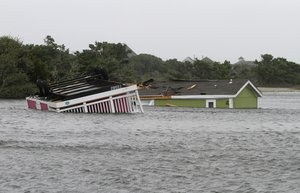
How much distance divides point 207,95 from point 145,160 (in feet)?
130

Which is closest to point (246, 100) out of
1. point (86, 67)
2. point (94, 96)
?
point (94, 96)

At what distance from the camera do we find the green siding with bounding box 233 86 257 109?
→ 56.9m

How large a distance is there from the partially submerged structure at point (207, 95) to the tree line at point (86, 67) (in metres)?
6.96

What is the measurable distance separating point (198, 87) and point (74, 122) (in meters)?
29.8

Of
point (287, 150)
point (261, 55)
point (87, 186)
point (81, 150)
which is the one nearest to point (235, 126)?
point (287, 150)

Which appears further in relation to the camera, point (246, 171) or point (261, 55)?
point (261, 55)

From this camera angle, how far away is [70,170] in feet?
48.4

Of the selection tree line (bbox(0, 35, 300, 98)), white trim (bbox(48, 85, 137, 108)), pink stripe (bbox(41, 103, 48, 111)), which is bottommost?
pink stripe (bbox(41, 103, 48, 111))

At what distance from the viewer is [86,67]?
101m

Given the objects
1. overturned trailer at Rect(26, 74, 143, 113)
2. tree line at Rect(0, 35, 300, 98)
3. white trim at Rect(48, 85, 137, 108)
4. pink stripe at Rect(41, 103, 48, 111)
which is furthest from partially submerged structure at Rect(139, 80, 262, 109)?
pink stripe at Rect(41, 103, 48, 111)

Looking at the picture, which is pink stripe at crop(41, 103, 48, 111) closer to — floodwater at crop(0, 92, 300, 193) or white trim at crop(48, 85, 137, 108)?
white trim at crop(48, 85, 137, 108)

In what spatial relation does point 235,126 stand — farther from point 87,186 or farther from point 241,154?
Result: point 87,186

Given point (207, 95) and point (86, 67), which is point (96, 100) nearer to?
point (207, 95)

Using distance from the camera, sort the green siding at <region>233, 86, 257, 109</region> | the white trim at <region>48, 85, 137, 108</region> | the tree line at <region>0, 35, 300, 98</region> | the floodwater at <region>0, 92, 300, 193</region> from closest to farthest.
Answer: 1. the floodwater at <region>0, 92, 300, 193</region>
2. the white trim at <region>48, 85, 137, 108</region>
3. the green siding at <region>233, 86, 257, 109</region>
4. the tree line at <region>0, 35, 300, 98</region>
